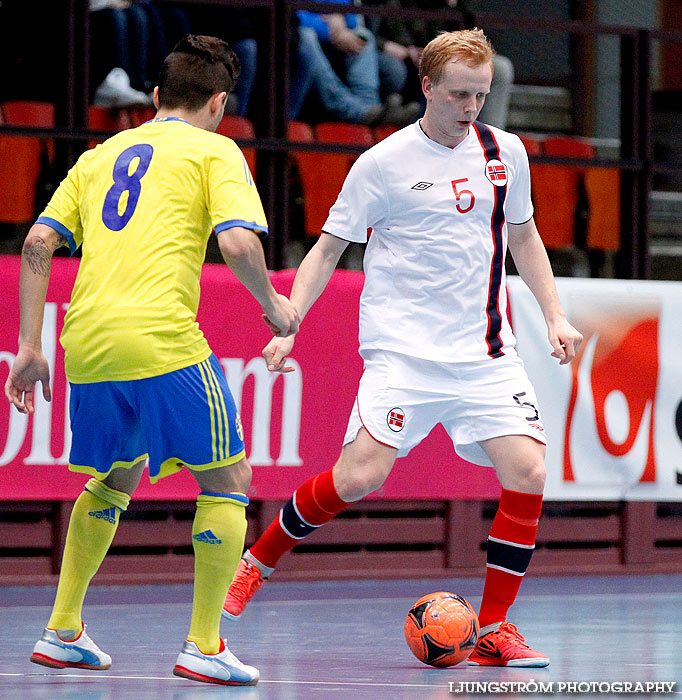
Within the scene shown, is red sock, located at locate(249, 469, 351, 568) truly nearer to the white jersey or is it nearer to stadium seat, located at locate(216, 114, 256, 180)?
the white jersey

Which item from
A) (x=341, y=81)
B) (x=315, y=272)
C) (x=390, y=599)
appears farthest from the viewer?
(x=341, y=81)

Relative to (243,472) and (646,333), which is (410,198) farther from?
(646,333)

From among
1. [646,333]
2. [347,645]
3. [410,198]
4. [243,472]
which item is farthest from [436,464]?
[243,472]

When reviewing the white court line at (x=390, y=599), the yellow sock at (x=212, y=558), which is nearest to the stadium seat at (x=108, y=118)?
the white court line at (x=390, y=599)

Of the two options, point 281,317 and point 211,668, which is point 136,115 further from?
point 211,668

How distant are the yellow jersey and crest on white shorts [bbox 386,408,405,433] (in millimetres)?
904

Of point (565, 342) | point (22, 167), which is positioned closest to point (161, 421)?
point (565, 342)

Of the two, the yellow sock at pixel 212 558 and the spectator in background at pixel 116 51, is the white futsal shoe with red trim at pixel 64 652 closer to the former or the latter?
the yellow sock at pixel 212 558

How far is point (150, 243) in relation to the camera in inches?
170

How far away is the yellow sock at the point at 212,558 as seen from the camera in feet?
14.2

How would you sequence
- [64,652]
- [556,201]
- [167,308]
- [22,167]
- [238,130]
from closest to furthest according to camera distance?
[167,308] → [64,652] → [22,167] → [238,130] → [556,201]

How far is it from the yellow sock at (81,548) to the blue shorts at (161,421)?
0.52 ft

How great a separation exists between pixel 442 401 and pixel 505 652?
0.89 metres

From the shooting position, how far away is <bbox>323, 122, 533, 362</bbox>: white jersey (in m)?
5.11
